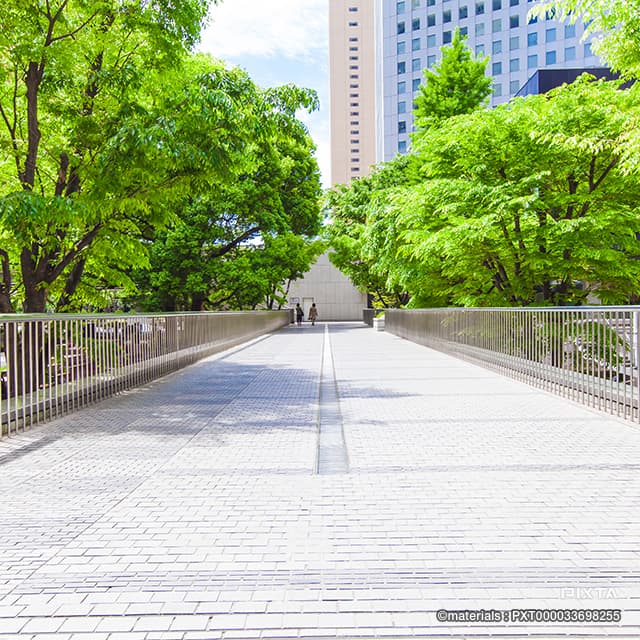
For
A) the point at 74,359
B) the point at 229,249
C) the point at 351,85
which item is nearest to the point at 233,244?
the point at 229,249

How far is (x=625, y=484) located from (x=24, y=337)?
6.67 meters

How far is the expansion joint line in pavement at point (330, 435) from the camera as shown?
542 cm

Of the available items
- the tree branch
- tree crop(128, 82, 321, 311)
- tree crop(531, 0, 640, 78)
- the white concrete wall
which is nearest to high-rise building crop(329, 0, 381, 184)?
the white concrete wall

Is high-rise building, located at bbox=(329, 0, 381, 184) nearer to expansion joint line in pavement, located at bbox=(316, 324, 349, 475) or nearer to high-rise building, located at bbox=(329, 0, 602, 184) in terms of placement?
high-rise building, located at bbox=(329, 0, 602, 184)

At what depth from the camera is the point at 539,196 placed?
13.5 metres

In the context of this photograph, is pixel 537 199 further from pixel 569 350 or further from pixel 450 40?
pixel 450 40

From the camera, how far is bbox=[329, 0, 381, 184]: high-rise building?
141875 millimetres

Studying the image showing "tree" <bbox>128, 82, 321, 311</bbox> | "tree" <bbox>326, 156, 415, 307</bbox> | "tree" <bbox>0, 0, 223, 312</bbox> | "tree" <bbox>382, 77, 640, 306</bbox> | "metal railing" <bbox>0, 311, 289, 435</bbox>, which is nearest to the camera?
"metal railing" <bbox>0, 311, 289, 435</bbox>

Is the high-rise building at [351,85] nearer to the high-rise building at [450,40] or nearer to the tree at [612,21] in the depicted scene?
the high-rise building at [450,40]

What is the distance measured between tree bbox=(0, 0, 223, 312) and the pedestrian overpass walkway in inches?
141

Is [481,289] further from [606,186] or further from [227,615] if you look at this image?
[227,615]

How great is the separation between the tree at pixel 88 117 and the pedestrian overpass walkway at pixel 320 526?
359 centimetres

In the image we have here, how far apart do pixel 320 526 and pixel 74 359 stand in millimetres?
5909

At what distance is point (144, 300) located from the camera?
31688mm
